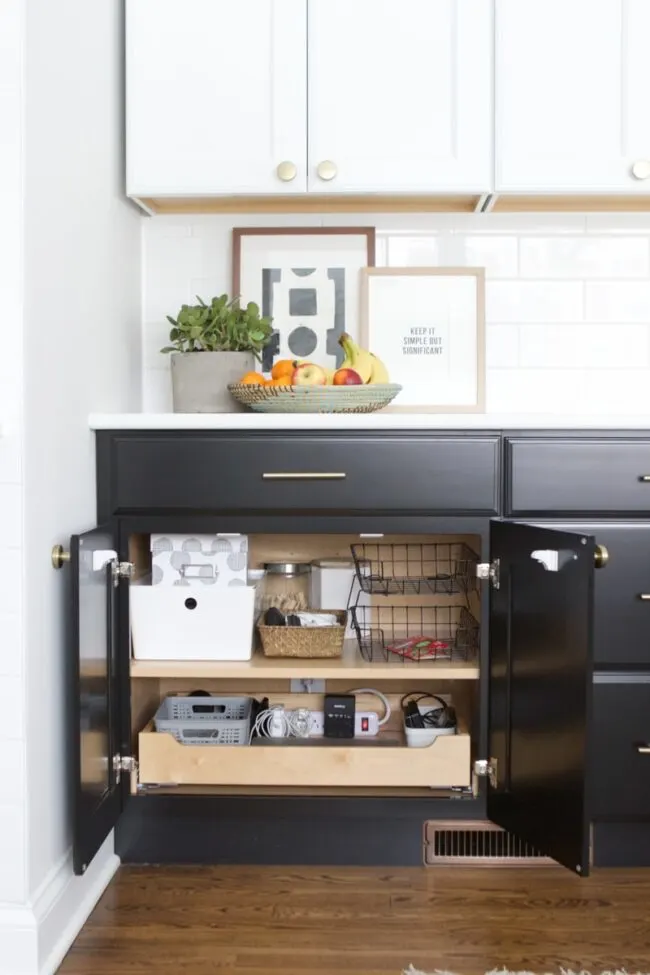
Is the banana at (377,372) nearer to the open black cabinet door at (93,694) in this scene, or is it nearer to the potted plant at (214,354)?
the potted plant at (214,354)

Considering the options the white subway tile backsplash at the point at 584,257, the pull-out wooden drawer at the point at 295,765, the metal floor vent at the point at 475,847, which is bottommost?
the metal floor vent at the point at 475,847

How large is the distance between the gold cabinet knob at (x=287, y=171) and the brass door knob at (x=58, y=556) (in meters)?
1.02

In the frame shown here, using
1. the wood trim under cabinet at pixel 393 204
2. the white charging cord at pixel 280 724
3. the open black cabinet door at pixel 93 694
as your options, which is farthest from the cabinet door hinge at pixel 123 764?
the wood trim under cabinet at pixel 393 204

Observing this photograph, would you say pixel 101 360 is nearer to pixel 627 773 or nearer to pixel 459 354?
pixel 459 354

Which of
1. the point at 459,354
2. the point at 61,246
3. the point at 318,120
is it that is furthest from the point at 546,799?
the point at 318,120

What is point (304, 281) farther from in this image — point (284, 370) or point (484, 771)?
point (484, 771)

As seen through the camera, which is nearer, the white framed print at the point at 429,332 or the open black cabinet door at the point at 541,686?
the open black cabinet door at the point at 541,686

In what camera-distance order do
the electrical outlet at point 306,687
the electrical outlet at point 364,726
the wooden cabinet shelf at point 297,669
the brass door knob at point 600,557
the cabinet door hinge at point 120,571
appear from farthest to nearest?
the electrical outlet at point 306,687, the electrical outlet at point 364,726, the wooden cabinet shelf at point 297,669, the cabinet door hinge at point 120,571, the brass door knob at point 600,557

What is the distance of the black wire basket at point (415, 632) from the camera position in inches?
89.3

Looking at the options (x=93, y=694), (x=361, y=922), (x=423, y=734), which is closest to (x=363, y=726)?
(x=423, y=734)

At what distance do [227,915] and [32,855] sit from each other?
45cm

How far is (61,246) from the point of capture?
1843 millimetres

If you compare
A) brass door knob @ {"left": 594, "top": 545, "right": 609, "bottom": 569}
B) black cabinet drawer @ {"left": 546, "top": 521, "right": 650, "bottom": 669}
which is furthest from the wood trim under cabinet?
brass door knob @ {"left": 594, "top": 545, "right": 609, "bottom": 569}

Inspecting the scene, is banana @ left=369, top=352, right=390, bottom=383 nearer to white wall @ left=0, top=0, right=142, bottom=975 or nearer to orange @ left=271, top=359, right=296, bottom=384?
orange @ left=271, top=359, right=296, bottom=384
